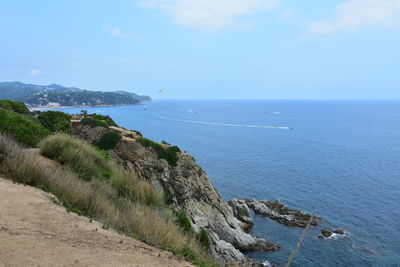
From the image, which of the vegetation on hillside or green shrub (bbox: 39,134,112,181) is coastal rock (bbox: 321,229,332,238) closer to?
the vegetation on hillside

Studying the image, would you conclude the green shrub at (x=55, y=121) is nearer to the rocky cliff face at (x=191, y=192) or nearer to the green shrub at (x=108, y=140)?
the rocky cliff face at (x=191, y=192)

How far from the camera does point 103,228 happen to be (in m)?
6.54

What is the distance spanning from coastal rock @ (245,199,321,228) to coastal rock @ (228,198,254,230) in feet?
8.35

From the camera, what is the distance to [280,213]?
3456cm

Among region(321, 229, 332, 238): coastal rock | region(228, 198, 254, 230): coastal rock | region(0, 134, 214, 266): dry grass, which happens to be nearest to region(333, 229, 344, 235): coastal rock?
region(321, 229, 332, 238): coastal rock

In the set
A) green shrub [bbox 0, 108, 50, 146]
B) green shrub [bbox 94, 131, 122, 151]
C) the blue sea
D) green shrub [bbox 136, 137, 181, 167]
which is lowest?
the blue sea

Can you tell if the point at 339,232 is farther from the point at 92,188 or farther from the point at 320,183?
the point at 92,188

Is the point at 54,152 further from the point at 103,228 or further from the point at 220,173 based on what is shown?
the point at 220,173

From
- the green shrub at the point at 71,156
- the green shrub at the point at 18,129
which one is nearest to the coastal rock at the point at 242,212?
the green shrub at the point at 71,156

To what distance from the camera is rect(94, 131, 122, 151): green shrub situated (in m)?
22.6

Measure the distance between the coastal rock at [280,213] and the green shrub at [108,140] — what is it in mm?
20854

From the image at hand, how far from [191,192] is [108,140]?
867cm

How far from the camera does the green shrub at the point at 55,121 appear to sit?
23533 mm

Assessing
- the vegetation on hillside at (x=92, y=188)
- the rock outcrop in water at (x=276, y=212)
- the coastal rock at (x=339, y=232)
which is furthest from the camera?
the rock outcrop in water at (x=276, y=212)
